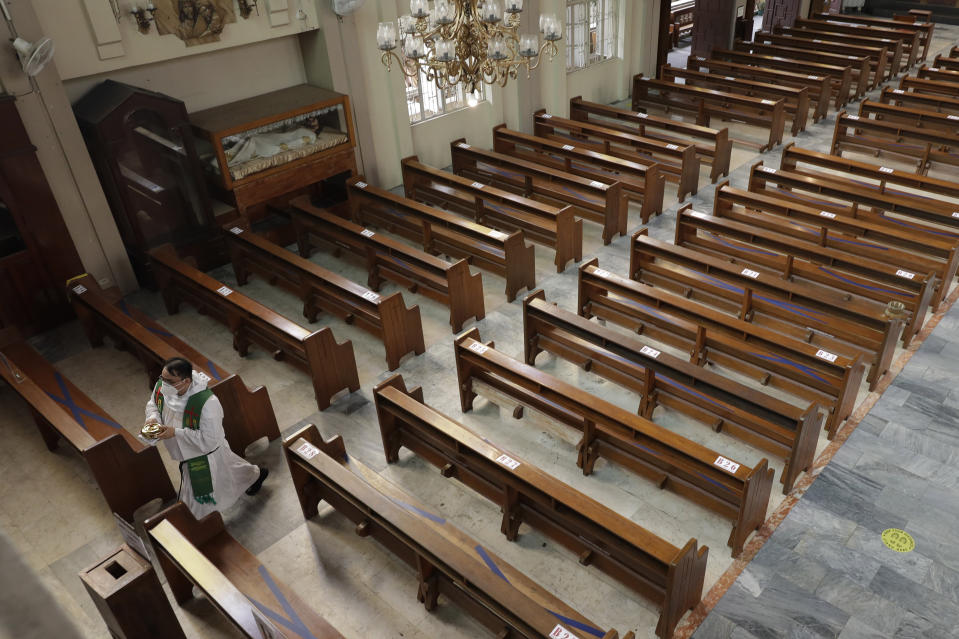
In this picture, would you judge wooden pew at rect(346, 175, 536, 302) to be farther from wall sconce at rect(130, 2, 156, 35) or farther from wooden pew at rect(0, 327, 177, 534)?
wooden pew at rect(0, 327, 177, 534)

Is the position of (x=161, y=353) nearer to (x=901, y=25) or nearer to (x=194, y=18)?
(x=194, y=18)

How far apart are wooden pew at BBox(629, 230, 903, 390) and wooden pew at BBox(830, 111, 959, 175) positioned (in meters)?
4.24

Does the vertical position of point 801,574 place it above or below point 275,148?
below

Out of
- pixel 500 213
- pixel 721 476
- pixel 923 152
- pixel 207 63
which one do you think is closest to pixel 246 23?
pixel 207 63

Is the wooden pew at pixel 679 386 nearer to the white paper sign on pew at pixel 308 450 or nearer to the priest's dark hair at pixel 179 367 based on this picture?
the white paper sign on pew at pixel 308 450

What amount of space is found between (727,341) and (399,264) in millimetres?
3300

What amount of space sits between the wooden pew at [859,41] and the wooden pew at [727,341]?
33.7 feet

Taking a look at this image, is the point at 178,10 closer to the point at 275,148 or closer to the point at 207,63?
the point at 207,63

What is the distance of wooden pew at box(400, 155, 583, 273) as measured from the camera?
782 cm

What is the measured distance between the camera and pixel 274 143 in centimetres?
834

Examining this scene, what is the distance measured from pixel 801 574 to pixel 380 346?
402cm

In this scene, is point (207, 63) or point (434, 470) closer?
point (434, 470)

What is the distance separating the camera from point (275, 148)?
834 centimetres

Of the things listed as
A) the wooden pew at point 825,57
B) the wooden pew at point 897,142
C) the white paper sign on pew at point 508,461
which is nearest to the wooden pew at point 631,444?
the white paper sign on pew at point 508,461
